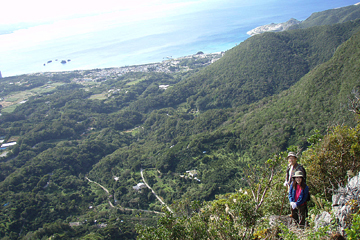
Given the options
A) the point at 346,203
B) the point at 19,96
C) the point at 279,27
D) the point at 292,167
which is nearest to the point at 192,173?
the point at 292,167

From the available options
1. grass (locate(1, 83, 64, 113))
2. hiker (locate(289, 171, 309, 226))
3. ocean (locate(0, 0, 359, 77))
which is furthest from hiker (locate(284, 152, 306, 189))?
ocean (locate(0, 0, 359, 77))

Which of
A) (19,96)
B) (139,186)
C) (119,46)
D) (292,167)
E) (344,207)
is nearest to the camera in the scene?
(344,207)

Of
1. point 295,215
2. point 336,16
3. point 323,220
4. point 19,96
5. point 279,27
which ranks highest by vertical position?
point 279,27

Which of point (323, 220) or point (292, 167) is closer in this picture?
point (323, 220)

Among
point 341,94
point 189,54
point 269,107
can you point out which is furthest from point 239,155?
point 189,54

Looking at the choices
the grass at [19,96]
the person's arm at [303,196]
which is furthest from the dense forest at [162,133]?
the person's arm at [303,196]

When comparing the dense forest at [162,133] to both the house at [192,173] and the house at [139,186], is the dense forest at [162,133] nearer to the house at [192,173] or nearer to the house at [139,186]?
the house at [192,173]

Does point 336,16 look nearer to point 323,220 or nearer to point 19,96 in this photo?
point 323,220
